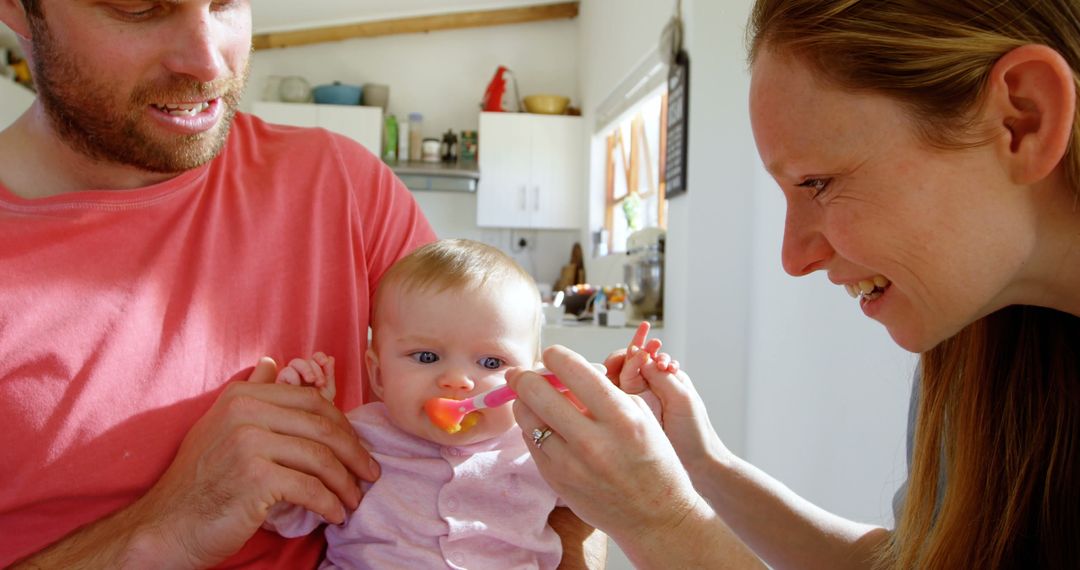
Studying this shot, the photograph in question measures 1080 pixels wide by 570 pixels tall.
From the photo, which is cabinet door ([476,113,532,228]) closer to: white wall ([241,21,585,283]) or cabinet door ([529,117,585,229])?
cabinet door ([529,117,585,229])

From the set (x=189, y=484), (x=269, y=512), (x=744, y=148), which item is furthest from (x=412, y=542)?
(x=744, y=148)

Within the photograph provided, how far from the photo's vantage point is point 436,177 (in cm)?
575

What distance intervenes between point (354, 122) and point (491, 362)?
5057mm

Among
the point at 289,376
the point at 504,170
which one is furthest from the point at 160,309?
the point at 504,170

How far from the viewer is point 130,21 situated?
1196mm

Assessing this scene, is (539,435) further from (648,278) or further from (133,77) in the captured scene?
(648,278)

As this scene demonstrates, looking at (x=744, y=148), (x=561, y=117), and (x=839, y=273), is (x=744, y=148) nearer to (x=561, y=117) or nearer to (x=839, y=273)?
(x=839, y=273)

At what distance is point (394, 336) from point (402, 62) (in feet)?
18.4

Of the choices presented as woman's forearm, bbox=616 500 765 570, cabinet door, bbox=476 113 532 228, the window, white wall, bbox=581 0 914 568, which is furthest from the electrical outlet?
woman's forearm, bbox=616 500 765 570

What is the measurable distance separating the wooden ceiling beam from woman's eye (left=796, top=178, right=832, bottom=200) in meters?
5.62

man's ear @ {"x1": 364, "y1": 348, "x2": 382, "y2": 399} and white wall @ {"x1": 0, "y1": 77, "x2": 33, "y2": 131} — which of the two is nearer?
man's ear @ {"x1": 364, "y1": 348, "x2": 382, "y2": 399}

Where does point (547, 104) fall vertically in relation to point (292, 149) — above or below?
above

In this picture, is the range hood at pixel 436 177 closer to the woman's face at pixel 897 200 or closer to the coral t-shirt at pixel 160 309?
the coral t-shirt at pixel 160 309

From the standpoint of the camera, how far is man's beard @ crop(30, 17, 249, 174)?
1.21m
